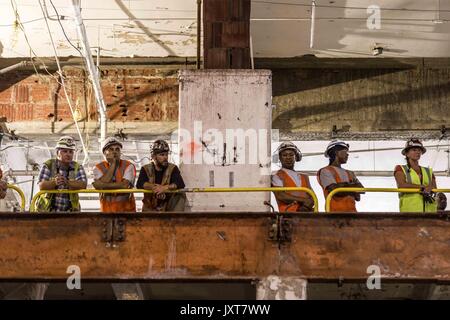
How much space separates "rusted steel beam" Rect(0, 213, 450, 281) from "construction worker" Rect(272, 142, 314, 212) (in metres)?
0.84

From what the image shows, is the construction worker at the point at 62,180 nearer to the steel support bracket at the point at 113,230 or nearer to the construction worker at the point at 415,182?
the steel support bracket at the point at 113,230

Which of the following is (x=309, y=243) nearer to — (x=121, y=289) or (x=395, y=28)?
(x=121, y=289)

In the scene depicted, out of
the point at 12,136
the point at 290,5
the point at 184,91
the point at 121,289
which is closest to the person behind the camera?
the point at 121,289

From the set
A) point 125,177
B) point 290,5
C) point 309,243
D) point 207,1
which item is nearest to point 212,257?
point 309,243

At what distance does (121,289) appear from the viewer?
28.3 feet

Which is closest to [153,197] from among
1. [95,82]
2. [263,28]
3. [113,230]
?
[113,230]

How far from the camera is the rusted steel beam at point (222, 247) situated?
786 centimetres

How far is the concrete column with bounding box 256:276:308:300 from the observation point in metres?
7.81

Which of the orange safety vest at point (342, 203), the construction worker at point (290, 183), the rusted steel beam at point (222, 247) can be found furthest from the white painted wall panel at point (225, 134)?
the rusted steel beam at point (222, 247)

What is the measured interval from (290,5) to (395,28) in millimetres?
2152

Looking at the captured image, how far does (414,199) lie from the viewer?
351 inches

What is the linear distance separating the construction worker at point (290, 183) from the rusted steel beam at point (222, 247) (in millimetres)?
838

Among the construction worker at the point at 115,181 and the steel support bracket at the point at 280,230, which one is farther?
the construction worker at the point at 115,181

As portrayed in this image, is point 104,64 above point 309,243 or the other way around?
above
